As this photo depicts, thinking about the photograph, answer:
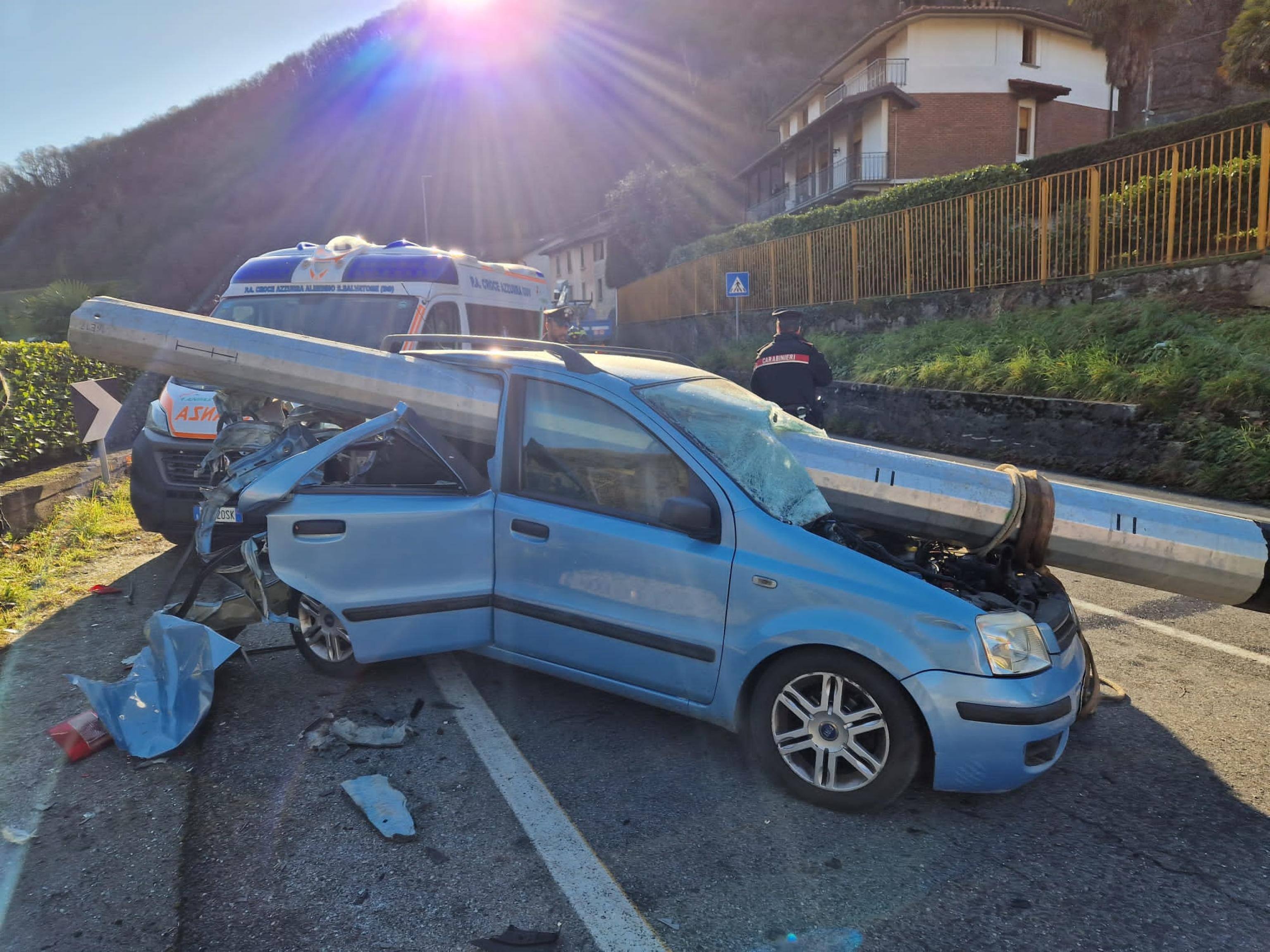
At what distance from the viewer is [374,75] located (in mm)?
92938

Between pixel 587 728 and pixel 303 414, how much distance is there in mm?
2635

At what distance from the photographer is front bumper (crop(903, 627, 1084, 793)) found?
2.83 m

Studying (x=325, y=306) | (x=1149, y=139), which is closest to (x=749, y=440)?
(x=325, y=306)

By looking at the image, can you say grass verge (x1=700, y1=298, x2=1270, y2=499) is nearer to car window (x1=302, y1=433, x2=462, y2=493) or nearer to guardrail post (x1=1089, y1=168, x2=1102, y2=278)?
guardrail post (x1=1089, y1=168, x2=1102, y2=278)

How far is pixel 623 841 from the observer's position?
2.92 metres

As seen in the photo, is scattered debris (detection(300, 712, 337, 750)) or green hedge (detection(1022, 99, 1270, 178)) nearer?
scattered debris (detection(300, 712, 337, 750))

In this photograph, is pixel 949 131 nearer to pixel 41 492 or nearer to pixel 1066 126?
pixel 1066 126

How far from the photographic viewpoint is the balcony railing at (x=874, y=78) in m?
35.0

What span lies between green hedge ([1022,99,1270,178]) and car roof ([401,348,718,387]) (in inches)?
509

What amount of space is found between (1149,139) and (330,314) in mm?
16101

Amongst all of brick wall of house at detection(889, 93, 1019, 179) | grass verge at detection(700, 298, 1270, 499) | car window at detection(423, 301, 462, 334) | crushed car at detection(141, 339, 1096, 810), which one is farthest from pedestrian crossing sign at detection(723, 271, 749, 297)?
brick wall of house at detection(889, 93, 1019, 179)

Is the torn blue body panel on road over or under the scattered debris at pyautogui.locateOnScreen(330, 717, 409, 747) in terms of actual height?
over

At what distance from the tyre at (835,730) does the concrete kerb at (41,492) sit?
21.3ft

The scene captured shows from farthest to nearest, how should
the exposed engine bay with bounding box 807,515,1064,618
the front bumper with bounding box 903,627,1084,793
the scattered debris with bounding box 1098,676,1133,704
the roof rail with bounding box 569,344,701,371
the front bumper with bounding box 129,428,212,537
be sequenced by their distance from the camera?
the front bumper with bounding box 129,428,212,537 < the roof rail with bounding box 569,344,701,371 < the scattered debris with bounding box 1098,676,1133,704 < the exposed engine bay with bounding box 807,515,1064,618 < the front bumper with bounding box 903,627,1084,793
